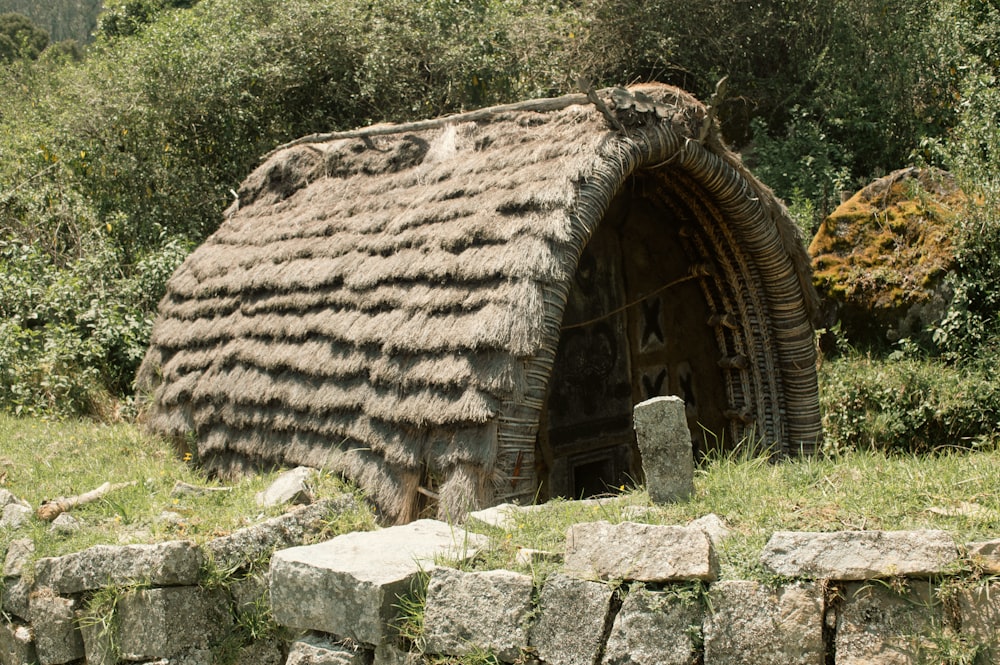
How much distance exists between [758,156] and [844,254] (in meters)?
2.78

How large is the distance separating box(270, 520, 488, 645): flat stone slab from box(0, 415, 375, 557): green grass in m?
0.63

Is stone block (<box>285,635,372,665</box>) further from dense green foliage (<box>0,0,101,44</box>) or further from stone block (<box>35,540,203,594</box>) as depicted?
dense green foliage (<box>0,0,101,44</box>)

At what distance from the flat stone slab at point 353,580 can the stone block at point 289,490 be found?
2.59 ft

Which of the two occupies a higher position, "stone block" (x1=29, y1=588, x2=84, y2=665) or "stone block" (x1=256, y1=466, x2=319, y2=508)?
"stone block" (x1=256, y1=466, x2=319, y2=508)

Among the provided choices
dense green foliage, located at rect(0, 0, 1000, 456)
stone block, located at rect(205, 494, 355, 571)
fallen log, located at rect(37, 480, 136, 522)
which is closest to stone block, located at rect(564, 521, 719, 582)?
stone block, located at rect(205, 494, 355, 571)

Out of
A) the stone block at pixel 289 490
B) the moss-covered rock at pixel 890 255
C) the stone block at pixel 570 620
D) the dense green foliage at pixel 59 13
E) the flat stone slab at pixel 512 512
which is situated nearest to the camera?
the stone block at pixel 570 620

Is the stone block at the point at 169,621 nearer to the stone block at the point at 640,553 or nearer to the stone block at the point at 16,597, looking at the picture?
the stone block at the point at 16,597

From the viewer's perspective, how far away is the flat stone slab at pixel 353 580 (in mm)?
3320

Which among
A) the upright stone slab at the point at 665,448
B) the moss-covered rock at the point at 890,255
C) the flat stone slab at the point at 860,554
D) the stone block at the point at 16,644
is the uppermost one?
the moss-covered rock at the point at 890,255

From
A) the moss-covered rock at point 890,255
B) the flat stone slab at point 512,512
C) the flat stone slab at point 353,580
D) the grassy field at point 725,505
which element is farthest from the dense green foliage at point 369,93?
the flat stone slab at point 512,512

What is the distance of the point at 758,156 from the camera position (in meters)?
10.7

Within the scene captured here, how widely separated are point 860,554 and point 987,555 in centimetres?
33

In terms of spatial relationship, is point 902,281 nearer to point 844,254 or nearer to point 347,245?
point 844,254

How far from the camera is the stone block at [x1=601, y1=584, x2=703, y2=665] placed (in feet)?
9.37
